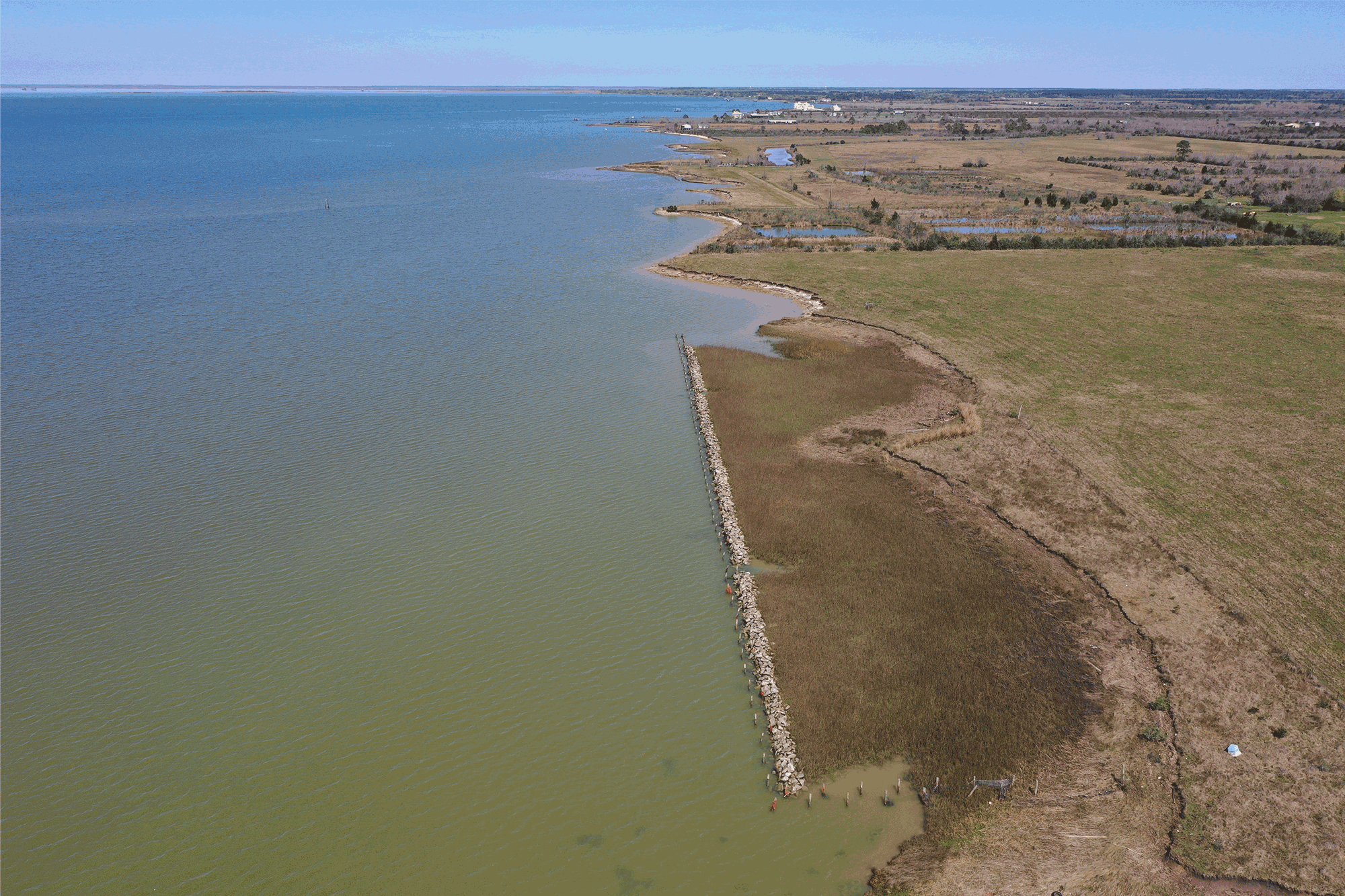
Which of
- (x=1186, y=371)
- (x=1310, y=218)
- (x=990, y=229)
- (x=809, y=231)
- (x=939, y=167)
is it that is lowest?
(x=1186, y=371)

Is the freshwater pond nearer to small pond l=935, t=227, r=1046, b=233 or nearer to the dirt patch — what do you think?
small pond l=935, t=227, r=1046, b=233

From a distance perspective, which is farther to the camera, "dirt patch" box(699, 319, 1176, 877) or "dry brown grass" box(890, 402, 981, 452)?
"dry brown grass" box(890, 402, 981, 452)

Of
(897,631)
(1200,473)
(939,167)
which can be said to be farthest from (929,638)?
(939,167)

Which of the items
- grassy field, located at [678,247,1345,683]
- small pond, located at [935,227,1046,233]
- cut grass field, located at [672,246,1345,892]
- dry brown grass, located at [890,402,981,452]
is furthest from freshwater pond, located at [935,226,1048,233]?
dry brown grass, located at [890,402,981,452]

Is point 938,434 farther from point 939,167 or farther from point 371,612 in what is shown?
point 939,167

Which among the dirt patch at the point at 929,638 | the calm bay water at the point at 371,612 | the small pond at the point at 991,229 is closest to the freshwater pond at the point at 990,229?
the small pond at the point at 991,229

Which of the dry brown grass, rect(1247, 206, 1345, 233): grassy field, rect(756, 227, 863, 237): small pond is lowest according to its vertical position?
the dry brown grass

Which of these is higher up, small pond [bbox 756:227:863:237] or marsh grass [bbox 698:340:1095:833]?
small pond [bbox 756:227:863:237]
